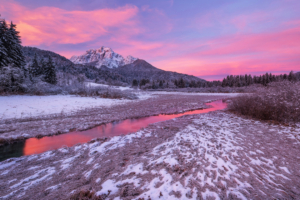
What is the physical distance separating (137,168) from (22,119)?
13385mm

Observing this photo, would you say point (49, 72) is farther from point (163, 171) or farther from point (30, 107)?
point (163, 171)

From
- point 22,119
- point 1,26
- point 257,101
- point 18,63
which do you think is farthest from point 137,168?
point 1,26

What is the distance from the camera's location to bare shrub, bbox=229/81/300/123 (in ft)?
35.3

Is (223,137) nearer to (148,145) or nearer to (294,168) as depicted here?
(294,168)

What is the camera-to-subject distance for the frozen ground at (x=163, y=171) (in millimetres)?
3650

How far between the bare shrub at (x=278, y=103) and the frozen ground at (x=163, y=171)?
4588mm

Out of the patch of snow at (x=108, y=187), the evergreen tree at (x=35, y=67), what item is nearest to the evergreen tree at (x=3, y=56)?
the evergreen tree at (x=35, y=67)

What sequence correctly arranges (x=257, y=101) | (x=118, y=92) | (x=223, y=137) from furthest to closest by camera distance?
(x=118, y=92) < (x=257, y=101) < (x=223, y=137)

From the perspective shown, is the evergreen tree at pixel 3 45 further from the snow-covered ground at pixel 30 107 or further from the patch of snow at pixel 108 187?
the patch of snow at pixel 108 187

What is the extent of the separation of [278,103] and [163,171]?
1302 centimetres

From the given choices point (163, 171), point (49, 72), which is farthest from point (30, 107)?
point (49, 72)

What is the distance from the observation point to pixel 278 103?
11.5 metres

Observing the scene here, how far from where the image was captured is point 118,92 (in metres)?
35.2

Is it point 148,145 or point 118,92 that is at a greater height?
point 118,92
